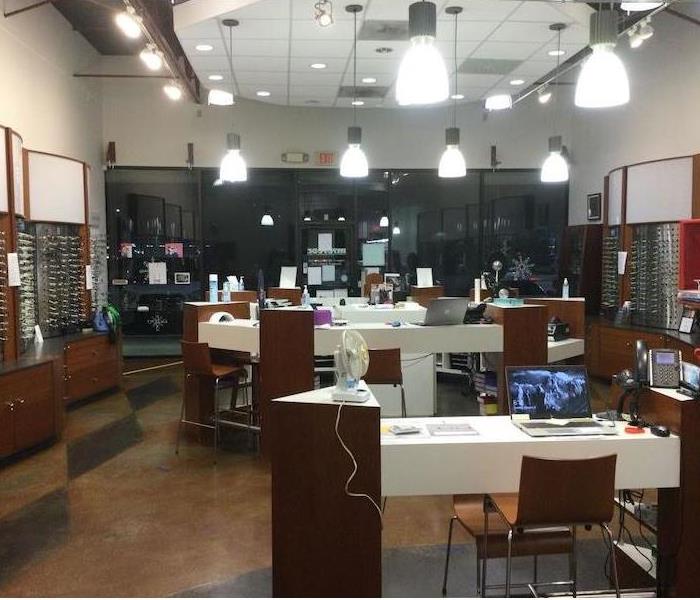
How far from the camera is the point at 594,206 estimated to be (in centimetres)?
925

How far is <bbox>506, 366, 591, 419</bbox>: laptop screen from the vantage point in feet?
10.7

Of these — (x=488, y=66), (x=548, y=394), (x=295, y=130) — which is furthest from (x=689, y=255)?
(x=295, y=130)

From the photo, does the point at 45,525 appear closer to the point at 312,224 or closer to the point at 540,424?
the point at 540,424

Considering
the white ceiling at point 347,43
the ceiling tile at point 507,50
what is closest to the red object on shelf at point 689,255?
the white ceiling at point 347,43

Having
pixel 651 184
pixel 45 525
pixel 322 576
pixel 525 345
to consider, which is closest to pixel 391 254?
pixel 651 184

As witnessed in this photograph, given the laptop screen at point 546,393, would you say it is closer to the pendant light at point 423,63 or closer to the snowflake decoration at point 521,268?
the pendant light at point 423,63

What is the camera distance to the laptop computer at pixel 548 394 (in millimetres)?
3242

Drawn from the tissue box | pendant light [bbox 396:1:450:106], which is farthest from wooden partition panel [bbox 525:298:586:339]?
pendant light [bbox 396:1:450:106]

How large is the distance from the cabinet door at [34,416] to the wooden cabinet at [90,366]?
1292 mm

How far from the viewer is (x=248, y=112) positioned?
1005 centimetres

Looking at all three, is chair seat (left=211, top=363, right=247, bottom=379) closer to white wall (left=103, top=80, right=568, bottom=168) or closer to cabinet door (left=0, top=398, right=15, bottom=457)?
cabinet door (left=0, top=398, right=15, bottom=457)

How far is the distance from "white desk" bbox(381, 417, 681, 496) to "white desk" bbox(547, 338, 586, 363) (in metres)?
2.54

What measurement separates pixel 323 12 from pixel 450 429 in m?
3.70

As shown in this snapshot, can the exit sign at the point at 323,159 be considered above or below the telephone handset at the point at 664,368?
above
